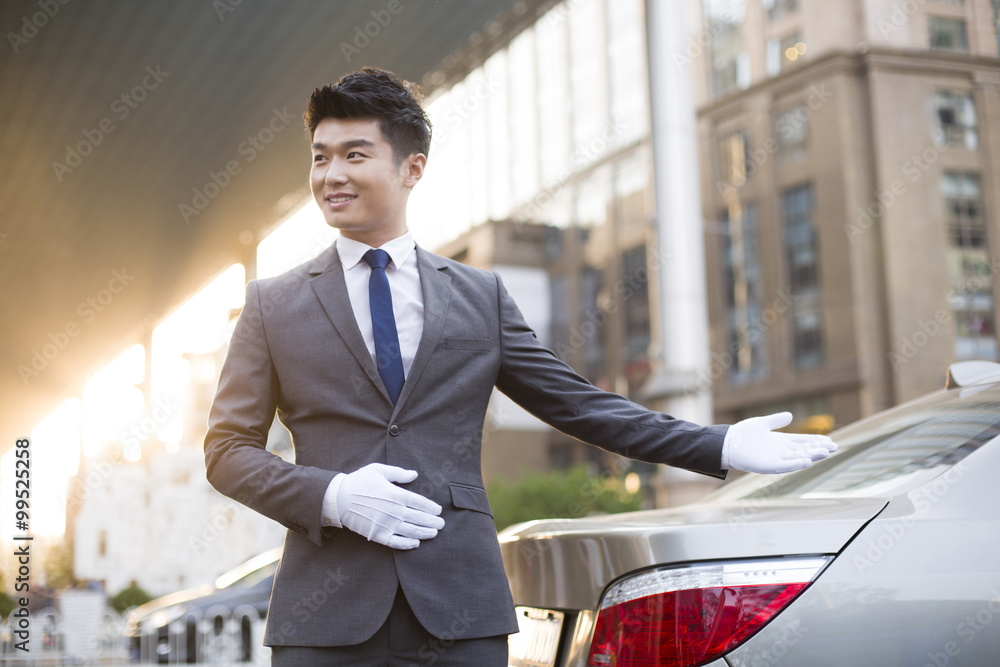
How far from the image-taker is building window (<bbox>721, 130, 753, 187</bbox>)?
32.7 meters

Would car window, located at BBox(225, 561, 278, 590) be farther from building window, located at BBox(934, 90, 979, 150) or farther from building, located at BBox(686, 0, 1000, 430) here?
building window, located at BBox(934, 90, 979, 150)

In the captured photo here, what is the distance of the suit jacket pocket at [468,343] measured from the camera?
1864 millimetres

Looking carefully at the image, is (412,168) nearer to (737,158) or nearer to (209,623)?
(209,623)

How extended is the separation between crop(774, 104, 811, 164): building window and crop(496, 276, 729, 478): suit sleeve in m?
30.8

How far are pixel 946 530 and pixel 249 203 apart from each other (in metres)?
20.0

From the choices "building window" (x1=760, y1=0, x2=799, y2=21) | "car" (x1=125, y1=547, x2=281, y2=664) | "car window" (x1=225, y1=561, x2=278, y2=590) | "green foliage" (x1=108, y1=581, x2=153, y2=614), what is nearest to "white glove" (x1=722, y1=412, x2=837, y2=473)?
"car" (x1=125, y1=547, x2=281, y2=664)

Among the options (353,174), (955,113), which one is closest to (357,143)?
(353,174)

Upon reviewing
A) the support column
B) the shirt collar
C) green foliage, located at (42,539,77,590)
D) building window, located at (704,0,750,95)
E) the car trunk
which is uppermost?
building window, located at (704,0,750,95)

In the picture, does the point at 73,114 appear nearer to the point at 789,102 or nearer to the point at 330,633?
the point at 330,633

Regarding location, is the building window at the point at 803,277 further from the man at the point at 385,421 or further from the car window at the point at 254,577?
the man at the point at 385,421

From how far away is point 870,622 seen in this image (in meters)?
1.68

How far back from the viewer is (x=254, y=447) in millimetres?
1758

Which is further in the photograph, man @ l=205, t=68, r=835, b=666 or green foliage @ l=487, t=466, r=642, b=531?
green foliage @ l=487, t=466, r=642, b=531

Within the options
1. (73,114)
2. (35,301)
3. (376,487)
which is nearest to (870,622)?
(376,487)
